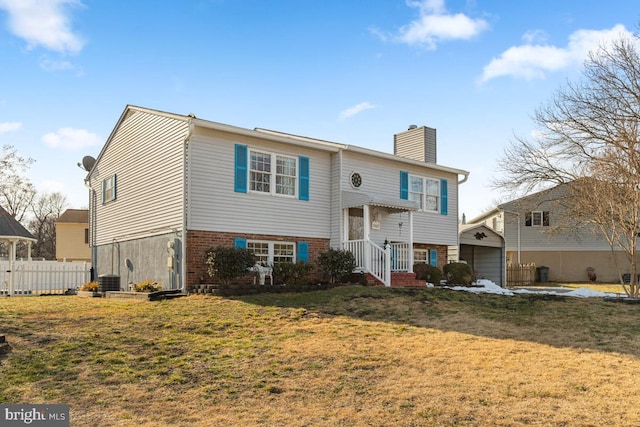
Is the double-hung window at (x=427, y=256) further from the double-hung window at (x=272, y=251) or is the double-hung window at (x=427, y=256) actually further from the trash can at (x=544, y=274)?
the trash can at (x=544, y=274)

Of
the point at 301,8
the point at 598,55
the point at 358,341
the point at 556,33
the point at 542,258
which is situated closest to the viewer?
the point at 358,341

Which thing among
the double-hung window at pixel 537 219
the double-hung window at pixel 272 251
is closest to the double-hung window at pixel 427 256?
the double-hung window at pixel 272 251

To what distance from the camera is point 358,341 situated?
30.6ft

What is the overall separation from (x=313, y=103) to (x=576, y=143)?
14.0m

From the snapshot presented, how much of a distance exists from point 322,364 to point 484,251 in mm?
18757

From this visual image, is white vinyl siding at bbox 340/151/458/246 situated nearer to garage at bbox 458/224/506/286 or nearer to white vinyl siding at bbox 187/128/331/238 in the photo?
white vinyl siding at bbox 187/128/331/238

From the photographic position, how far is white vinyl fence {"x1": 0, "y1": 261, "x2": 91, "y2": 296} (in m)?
19.6

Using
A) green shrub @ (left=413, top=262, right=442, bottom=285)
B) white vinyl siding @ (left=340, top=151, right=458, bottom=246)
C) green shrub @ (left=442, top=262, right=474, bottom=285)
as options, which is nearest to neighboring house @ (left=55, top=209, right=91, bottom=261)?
white vinyl siding @ (left=340, top=151, right=458, bottom=246)

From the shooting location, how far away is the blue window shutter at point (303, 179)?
17297 millimetres

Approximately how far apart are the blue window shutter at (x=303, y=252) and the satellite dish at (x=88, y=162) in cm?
1052

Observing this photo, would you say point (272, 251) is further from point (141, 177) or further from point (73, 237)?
point (73, 237)

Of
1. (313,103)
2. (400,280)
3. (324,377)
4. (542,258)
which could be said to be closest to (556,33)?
(313,103)

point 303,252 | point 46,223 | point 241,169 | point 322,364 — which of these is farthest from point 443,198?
point 46,223

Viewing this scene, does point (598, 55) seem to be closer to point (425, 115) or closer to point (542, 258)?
point (425, 115)
